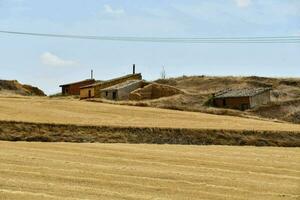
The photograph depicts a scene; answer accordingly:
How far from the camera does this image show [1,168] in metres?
13.3

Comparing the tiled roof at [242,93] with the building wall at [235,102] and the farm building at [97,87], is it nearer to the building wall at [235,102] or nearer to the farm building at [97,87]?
the building wall at [235,102]

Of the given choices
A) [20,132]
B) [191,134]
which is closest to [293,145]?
[191,134]

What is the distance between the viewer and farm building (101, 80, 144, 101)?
62.6m

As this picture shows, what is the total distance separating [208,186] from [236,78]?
200ft

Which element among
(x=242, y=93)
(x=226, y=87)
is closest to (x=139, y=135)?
(x=242, y=93)

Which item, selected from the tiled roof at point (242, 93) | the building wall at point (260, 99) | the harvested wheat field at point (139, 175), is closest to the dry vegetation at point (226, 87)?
the building wall at point (260, 99)

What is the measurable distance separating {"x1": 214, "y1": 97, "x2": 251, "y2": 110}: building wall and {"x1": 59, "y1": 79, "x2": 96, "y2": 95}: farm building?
86.8 ft

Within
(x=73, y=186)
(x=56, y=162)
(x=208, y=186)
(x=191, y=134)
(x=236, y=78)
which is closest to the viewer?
(x=73, y=186)

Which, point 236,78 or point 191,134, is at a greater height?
point 236,78

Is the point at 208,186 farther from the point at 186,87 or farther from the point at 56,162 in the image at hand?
the point at 186,87

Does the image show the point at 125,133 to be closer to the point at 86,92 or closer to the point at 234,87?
the point at 86,92

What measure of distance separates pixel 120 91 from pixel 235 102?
553 inches

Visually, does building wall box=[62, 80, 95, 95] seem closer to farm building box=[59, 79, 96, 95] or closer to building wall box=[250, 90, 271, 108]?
farm building box=[59, 79, 96, 95]

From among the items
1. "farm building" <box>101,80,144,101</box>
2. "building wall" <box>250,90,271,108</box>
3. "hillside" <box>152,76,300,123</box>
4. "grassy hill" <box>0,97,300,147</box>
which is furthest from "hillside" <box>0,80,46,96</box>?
"grassy hill" <box>0,97,300,147</box>
